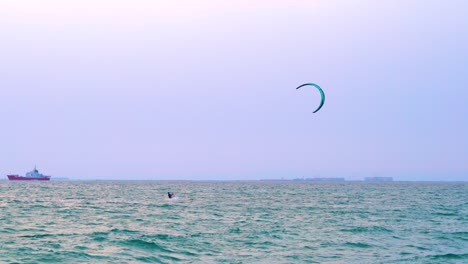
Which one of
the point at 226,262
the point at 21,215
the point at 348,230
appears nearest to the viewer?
the point at 226,262

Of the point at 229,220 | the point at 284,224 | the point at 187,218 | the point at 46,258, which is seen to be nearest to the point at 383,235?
the point at 284,224

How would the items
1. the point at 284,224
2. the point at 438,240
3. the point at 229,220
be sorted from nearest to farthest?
the point at 438,240 < the point at 284,224 < the point at 229,220

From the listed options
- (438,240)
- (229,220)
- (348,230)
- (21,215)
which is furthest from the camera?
(21,215)

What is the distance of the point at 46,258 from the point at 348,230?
22.7 m

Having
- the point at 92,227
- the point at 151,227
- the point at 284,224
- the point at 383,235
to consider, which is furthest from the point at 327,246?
the point at 92,227

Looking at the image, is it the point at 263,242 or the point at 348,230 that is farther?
the point at 348,230

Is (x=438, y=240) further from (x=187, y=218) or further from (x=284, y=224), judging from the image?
(x=187, y=218)

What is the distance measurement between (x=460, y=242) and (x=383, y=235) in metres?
5.16

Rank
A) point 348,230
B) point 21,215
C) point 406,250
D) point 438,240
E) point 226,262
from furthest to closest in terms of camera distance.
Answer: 1. point 21,215
2. point 348,230
3. point 438,240
4. point 406,250
5. point 226,262

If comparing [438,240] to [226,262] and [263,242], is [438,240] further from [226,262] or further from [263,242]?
[226,262]

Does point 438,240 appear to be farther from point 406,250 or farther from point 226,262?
point 226,262

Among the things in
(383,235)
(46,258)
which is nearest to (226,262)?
(46,258)

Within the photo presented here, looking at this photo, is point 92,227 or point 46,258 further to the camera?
point 92,227

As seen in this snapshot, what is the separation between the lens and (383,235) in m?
36.2
